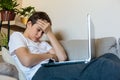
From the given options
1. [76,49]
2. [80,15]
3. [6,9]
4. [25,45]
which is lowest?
[76,49]

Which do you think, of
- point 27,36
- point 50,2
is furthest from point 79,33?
point 27,36

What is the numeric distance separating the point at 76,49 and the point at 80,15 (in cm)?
54

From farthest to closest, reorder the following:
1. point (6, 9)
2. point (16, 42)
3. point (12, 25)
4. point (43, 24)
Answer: point (12, 25) < point (6, 9) < point (43, 24) < point (16, 42)

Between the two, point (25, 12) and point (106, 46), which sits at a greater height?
point (25, 12)

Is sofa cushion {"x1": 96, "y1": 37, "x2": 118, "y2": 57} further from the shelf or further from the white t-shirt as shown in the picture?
the shelf

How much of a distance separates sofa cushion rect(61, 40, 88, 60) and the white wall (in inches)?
14.4

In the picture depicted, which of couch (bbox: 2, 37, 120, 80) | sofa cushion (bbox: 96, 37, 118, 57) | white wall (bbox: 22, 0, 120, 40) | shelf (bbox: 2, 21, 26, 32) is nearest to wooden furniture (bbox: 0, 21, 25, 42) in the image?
shelf (bbox: 2, 21, 26, 32)

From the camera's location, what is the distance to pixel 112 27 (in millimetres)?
2217

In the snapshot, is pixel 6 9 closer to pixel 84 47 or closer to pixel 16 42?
pixel 16 42

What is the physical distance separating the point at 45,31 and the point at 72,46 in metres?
0.26

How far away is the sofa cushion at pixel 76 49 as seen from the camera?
193cm

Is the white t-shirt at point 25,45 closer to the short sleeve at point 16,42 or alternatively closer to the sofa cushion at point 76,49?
the short sleeve at point 16,42

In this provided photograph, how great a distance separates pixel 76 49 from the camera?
76.9 inches

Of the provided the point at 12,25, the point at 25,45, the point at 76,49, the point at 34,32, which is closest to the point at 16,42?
the point at 25,45
